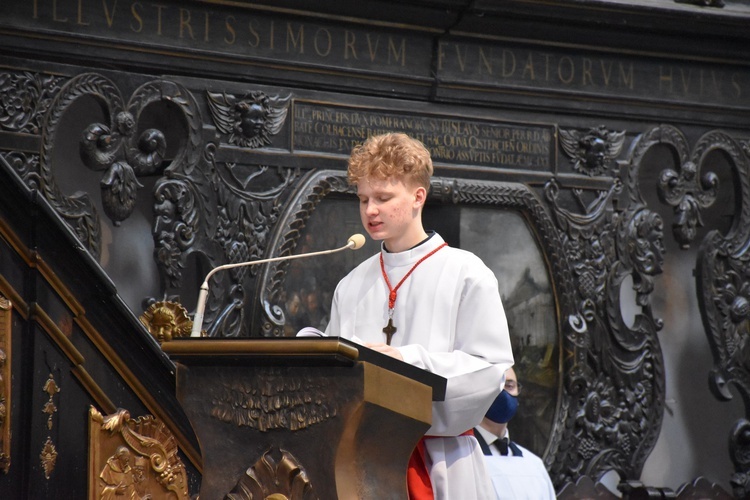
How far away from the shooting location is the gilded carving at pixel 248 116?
8.91 metres

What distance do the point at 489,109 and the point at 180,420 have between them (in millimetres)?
4193

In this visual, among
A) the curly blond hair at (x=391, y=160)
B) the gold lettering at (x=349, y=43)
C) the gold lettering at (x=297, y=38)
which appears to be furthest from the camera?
the gold lettering at (x=349, y=43)

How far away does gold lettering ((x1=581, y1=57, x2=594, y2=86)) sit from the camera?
10.3 metres

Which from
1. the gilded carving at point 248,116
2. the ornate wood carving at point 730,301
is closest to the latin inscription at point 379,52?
the gilded carving at point 248,116

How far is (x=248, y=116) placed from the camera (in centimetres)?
897

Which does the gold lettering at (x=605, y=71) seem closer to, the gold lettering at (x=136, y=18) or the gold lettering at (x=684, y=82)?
the gold lettering at (x=684, y=82)

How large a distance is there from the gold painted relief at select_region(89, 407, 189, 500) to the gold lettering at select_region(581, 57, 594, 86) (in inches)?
195

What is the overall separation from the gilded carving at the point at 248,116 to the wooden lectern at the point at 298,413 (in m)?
4.98

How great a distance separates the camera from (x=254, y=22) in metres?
9.07

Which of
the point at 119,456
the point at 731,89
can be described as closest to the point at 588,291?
the point at 731,89

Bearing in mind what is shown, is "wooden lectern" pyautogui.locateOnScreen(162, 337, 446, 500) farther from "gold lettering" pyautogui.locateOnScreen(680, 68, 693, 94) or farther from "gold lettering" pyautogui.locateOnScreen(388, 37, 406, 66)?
"gold lettering" pyautogui.locateOnScreen(680, 68, 693, 94)

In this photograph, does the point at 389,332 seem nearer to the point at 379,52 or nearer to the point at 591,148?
the point at 379,52

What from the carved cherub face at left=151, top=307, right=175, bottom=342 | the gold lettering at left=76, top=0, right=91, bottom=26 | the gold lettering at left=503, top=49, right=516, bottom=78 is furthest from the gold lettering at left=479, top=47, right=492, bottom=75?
the carved cherub face at left=151, top=307, right=175, bottom=342

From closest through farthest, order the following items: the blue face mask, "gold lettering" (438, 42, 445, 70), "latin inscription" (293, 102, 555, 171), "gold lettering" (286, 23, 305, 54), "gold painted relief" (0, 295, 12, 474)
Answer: the blue face mask → "gold painted relief" (0, 295, 12, 474) → "gold lettering" (286, 23, 305, 54) → "latin inscription" (293, 102, 555, 171) → "gold lettering" (438, 42, 445, 70)
